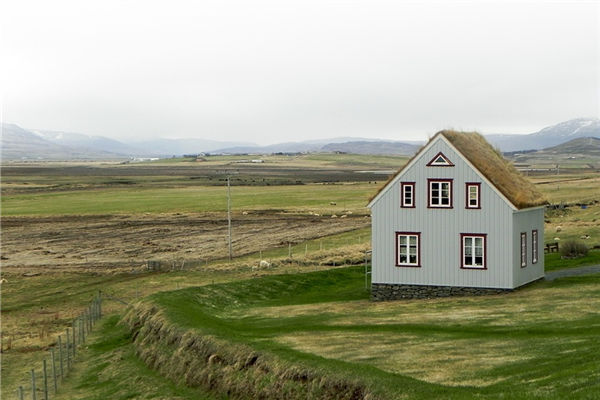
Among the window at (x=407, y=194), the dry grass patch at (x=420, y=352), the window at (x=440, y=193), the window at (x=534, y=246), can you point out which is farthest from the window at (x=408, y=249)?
the dry grass patch at (x=420, y=352)

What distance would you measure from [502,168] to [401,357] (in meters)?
23.8

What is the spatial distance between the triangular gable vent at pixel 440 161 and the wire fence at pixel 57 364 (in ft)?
75.9

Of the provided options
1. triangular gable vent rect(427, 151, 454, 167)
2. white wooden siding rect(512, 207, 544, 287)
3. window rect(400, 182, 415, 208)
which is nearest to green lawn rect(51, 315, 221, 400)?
window rect(400, 182, 415, 208)

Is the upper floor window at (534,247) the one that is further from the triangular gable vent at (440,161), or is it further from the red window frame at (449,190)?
the triangular gable vent at (440,161)

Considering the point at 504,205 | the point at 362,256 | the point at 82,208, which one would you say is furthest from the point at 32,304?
the point at 82,208

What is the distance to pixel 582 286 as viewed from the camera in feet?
150

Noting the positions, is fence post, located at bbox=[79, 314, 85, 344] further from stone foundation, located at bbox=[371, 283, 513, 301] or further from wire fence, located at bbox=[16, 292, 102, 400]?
stone foundation, located at bbox=[371, 283, 513, 301]

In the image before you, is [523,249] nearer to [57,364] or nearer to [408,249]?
[408,249]

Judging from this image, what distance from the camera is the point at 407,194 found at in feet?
162

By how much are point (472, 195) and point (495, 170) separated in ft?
8.81

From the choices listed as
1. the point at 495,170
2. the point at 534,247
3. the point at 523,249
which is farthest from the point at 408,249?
the point at 534,247

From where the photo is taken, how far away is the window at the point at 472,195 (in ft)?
155

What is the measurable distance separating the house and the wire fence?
1801 cm

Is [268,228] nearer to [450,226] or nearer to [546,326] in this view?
[450,226]
